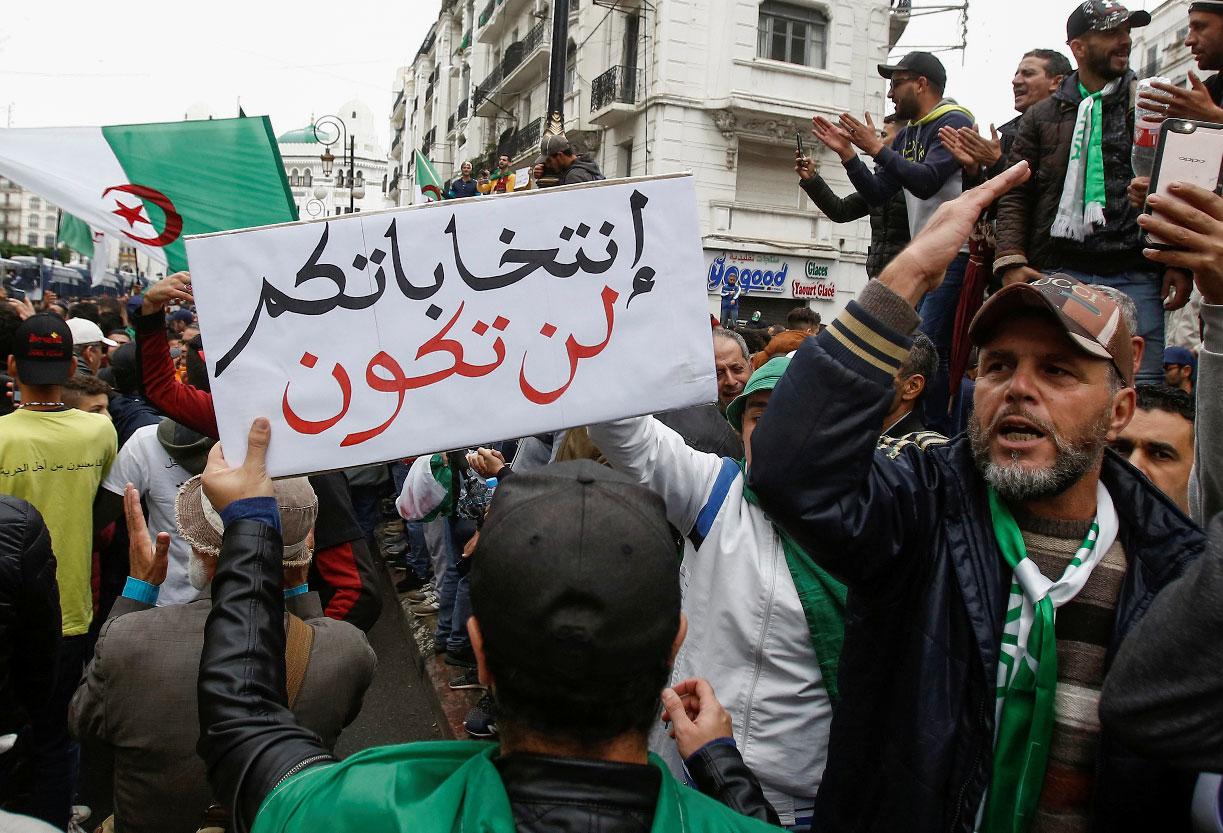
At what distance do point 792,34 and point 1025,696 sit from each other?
23.0 meters

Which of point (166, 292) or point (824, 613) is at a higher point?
point (166, 292)

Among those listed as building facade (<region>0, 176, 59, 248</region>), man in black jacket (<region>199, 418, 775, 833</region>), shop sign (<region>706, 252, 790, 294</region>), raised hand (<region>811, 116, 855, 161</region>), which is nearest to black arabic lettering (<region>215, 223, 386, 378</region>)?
man in black jacket (<region>199, 418, 775, 833</region>)

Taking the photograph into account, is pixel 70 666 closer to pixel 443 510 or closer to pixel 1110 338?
pixel 443 510

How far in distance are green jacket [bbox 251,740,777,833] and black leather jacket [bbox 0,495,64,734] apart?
1.71 metres

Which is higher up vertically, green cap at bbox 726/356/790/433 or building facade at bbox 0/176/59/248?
building facade at bbox 0/176/59/248

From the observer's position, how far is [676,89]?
Result: 21.0 m

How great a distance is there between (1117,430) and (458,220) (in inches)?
54.7

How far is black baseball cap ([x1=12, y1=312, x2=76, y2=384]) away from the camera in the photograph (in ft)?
12.2

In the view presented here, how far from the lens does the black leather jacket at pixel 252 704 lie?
1401 millimetres

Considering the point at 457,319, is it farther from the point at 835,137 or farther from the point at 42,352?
the point at 835,137

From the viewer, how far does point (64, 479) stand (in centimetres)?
374

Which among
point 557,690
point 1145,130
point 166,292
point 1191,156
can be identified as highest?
point 1145,130

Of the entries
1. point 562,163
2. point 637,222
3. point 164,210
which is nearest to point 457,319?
point 637,222

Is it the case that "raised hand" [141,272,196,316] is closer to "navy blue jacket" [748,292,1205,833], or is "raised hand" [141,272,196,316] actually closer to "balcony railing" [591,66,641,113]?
"navy blue jacket" [748,292,1205,833]
